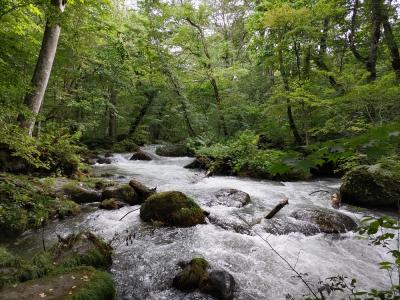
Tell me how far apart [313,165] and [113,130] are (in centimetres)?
2515

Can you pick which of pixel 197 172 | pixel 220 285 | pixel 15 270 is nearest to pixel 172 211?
pixel 220 285

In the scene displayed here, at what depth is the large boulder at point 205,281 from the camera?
4004mm

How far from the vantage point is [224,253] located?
522 cm

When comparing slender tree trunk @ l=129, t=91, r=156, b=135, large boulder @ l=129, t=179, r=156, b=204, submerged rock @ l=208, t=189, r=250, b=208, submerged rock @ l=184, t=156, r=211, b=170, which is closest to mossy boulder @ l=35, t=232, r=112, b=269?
large boulder @ l=129, t=179, r=156, b=204

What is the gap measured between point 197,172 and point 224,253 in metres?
8.02

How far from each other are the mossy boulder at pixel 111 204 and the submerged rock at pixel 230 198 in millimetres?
2409

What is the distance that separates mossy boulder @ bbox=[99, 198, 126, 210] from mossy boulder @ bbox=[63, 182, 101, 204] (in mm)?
697

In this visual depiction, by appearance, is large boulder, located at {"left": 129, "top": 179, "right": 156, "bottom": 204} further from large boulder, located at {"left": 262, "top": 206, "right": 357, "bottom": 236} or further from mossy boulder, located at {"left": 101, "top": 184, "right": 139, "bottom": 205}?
large boulder, located at {"left": 262, "top": 206, "right": 357, "bottom": 236}

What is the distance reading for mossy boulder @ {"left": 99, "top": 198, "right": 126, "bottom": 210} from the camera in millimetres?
7484

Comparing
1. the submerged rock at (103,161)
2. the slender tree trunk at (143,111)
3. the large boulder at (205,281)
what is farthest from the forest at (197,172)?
the submerged rock at (103,161)

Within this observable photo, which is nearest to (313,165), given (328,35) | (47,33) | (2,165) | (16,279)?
(16,279)

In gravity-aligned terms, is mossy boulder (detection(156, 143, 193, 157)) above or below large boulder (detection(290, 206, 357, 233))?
above

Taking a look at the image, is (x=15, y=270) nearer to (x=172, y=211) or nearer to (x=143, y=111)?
(x=172, y=211)

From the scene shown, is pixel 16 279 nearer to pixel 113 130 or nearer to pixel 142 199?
A: pixel 142 199
